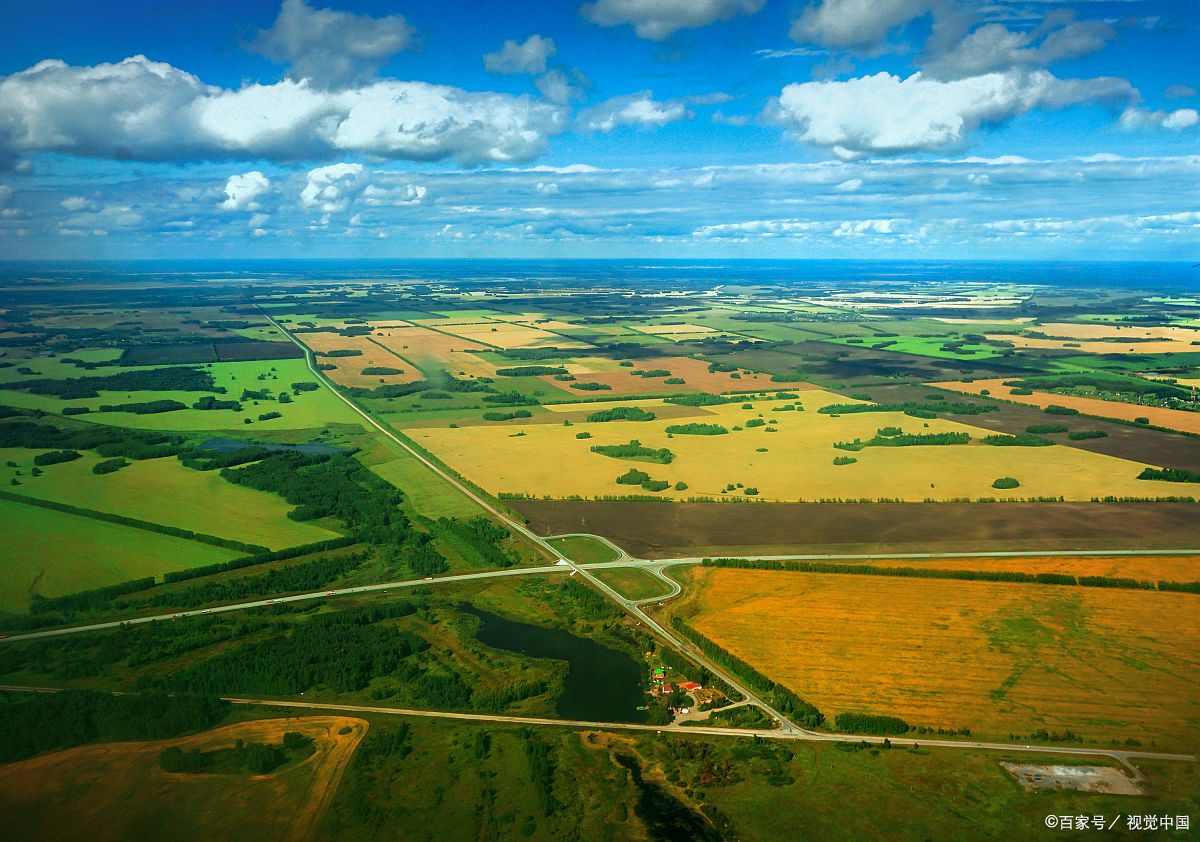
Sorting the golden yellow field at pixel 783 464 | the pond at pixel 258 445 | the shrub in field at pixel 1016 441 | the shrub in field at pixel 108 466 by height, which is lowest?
the pond at pixel 258 445

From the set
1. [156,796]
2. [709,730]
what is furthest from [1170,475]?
[156,796]

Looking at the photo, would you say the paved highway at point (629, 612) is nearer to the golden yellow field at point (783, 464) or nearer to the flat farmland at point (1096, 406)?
the golden yellow field at point (783, 464)

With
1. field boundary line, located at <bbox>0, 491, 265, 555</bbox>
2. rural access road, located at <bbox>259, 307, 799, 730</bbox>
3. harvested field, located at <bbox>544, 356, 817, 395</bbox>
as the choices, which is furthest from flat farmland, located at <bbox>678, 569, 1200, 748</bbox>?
harvested field, located at <bbox>544, 356, 817, 395</bbox>

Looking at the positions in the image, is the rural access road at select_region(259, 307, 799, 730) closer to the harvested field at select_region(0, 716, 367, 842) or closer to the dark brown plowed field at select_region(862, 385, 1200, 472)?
the harvested field at select_region(0, 716, 367, 842)

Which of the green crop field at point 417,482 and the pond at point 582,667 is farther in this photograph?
the green crop field at point 417,482

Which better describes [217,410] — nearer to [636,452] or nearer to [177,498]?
[177,498]

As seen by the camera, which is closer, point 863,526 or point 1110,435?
point 863,526

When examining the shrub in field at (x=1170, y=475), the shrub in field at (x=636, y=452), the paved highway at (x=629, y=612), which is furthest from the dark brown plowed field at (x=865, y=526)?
the shrub in field at (x=636, y=452)
